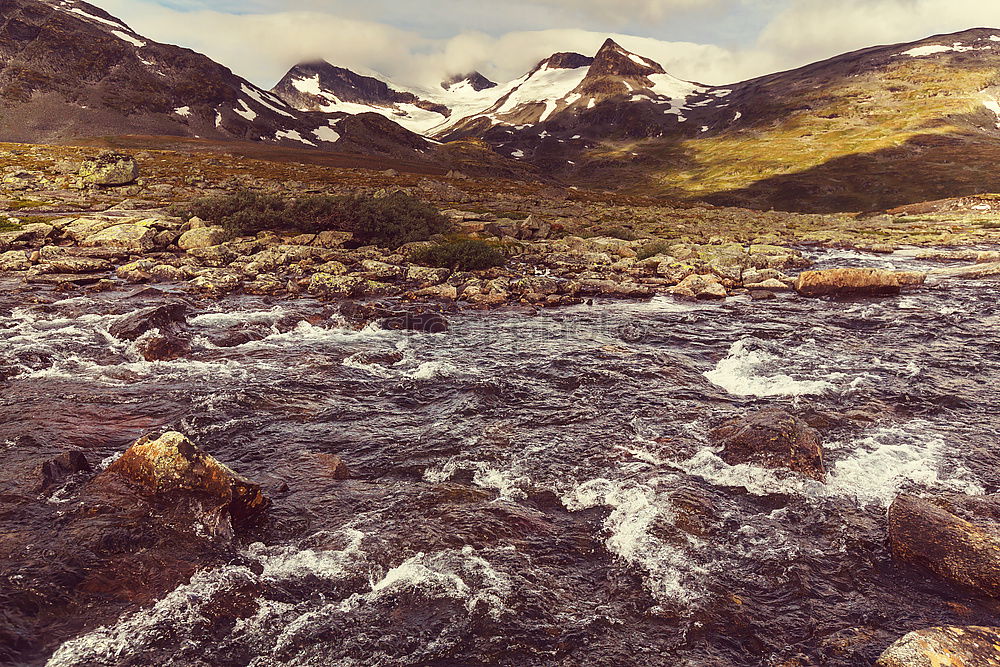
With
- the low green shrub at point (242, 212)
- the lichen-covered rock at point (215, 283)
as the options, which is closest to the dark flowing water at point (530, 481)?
the lichen-covered rock at point (215, 283)

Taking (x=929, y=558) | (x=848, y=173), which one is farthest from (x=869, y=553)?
(x=848, y=173)

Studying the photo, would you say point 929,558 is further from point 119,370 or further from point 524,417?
point 119,370

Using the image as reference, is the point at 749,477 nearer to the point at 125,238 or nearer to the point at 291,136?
the point at 125,238

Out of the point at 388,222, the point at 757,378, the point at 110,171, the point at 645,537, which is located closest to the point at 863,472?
the point at 645,537

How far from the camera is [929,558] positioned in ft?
26.1

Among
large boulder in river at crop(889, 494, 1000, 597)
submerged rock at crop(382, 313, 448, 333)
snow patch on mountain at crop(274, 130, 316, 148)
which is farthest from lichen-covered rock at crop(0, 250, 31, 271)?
snow patch on mountain at crop(274, 130, 316, 148)

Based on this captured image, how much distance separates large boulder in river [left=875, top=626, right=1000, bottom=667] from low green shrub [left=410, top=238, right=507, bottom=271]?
2811 cm

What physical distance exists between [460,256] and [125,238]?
72.6 feet

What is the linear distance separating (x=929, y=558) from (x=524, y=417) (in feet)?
27.5

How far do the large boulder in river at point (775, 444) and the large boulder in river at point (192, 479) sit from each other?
963cm

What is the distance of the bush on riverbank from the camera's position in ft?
124

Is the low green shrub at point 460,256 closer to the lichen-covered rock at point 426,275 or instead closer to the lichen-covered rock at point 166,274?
the lichen-covered rock at point 426,275

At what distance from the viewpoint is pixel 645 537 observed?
29.5 feet

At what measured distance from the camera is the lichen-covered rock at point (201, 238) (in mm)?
34344
